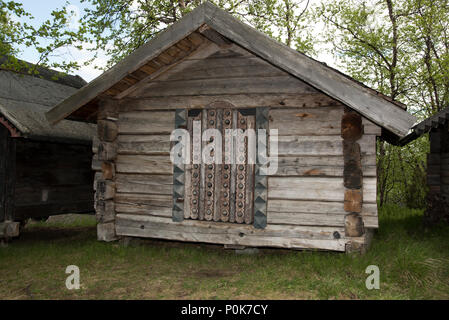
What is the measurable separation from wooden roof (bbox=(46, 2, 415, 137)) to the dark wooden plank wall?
6.69 ft

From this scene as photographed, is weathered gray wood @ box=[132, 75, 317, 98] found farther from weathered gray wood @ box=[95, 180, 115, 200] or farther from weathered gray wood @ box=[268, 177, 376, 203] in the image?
weathered gray wood @ box=[95, 180, 115, 200]

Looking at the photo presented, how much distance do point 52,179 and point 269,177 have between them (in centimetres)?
536

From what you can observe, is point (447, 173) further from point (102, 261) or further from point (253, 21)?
point (253, 21)

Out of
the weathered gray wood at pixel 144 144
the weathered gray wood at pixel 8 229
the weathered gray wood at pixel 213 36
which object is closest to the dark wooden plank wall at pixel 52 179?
the weathered gray wood at pixel 8 229

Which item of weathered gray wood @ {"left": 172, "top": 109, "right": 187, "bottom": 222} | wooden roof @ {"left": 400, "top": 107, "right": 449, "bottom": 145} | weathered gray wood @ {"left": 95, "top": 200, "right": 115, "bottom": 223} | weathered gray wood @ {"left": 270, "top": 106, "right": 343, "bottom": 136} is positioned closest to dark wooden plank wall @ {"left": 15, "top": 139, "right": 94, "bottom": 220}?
weathered gray wood @ {"left": 95, "top": 200, "right": 115, "bottom": 223}

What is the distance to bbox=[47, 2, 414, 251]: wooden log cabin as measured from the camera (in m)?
5.44

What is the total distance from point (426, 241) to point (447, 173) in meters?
2.51

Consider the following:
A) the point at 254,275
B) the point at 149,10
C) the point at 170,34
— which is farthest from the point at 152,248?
the point at 149,10

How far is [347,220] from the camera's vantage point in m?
5.54

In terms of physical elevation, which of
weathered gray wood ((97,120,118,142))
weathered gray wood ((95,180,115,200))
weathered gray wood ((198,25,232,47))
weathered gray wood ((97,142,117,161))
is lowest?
weathered gray wood ((95,180,115,200))

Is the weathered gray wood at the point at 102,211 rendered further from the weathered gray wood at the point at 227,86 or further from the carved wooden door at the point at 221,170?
the weathered gray wood at the point at 227,86

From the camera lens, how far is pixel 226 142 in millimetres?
6156

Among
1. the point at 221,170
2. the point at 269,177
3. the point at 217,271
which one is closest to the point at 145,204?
the point at 221,170

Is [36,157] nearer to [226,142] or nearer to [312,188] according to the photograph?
[226,142]
